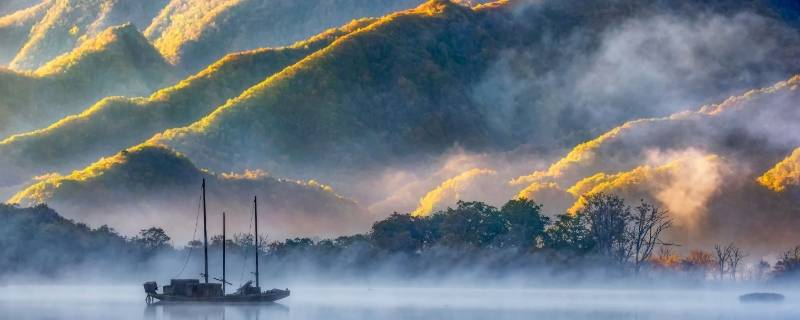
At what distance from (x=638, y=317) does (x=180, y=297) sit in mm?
39107

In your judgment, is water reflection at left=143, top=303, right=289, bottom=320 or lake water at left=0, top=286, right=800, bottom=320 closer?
lake water at left=0, top=286, right=800, bottom=320

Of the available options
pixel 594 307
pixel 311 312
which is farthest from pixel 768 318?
pixel 311 312

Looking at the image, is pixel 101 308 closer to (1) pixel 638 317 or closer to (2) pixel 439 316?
(2) pixel 439 316

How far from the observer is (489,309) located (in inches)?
7367

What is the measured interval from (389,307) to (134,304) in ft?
68.0

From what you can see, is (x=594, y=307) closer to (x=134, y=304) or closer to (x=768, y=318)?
(x=768, y=318)

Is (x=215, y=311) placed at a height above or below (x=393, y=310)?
above

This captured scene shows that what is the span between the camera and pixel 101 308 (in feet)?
603

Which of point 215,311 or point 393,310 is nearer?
A: point 393,310

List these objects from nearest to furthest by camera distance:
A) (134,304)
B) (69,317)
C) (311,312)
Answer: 1. (69,317)
2. (311,312)
3. (134,304)

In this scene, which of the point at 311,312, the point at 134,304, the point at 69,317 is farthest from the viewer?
the point at 134,304

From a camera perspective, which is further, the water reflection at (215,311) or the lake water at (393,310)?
the water reflection at (215,311)

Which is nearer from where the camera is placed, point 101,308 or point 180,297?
point 101,308

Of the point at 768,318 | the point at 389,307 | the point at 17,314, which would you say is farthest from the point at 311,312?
the point at 768,318
